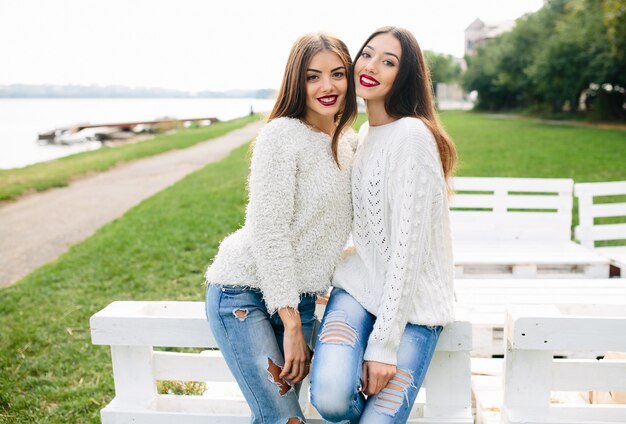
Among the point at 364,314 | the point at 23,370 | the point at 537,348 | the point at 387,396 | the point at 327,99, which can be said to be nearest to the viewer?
the point at 537,348

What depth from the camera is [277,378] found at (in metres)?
2.19

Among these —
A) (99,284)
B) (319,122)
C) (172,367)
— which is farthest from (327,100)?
(99,284)

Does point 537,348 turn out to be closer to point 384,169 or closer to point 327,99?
point 384,169

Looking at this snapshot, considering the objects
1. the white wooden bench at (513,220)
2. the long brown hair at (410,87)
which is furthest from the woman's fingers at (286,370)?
the white wooden bench at (513,220)

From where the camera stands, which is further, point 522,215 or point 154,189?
point 154,189

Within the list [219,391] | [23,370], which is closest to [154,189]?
[23,370]

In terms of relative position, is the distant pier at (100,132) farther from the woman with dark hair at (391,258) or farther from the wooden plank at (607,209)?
the woman with dark hair at (391,258)

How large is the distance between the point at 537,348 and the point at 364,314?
63cm

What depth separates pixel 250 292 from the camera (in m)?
2.31

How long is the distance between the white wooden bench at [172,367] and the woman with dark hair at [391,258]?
0.27ft

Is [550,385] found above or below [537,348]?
below

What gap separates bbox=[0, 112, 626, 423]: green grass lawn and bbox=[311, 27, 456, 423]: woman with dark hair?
0.72 m

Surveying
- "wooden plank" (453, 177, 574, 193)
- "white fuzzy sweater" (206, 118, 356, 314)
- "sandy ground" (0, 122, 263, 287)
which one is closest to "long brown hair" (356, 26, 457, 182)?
"white fuzzy sweater" (206, 118, 356, 314)

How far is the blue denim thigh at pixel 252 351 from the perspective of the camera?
2172 mm
